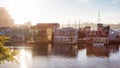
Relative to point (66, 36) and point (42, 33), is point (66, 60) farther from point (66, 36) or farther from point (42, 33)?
point (42, 33)

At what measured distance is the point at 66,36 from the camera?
196ft

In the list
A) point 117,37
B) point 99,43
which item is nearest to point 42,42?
point 99,43

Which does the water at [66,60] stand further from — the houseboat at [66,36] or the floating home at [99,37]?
the houseboat at [66,36]

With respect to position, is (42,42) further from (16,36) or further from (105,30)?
(105,30)

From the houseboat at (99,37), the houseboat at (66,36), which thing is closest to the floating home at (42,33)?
the houseboat at (66,36)

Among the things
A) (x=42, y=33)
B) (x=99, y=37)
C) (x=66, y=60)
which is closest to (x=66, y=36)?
(x=42, y=33)

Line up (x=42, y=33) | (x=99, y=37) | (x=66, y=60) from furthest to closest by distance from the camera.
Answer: (x=42, y=33) → (x=99, y=37) → (x=66, y=60)

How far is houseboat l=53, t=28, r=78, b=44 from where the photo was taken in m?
59.4

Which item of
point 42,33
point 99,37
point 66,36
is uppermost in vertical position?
point 42,33

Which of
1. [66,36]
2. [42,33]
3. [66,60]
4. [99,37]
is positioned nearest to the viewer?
[66,60]

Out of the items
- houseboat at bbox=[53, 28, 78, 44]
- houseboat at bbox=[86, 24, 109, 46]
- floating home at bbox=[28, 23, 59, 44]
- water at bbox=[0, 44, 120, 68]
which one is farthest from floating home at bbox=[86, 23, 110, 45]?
water at bbox=[0, 44, 120, 68]

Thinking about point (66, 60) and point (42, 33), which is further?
point (42, 33)

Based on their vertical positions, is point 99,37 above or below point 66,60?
above

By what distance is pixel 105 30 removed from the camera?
57.3m
